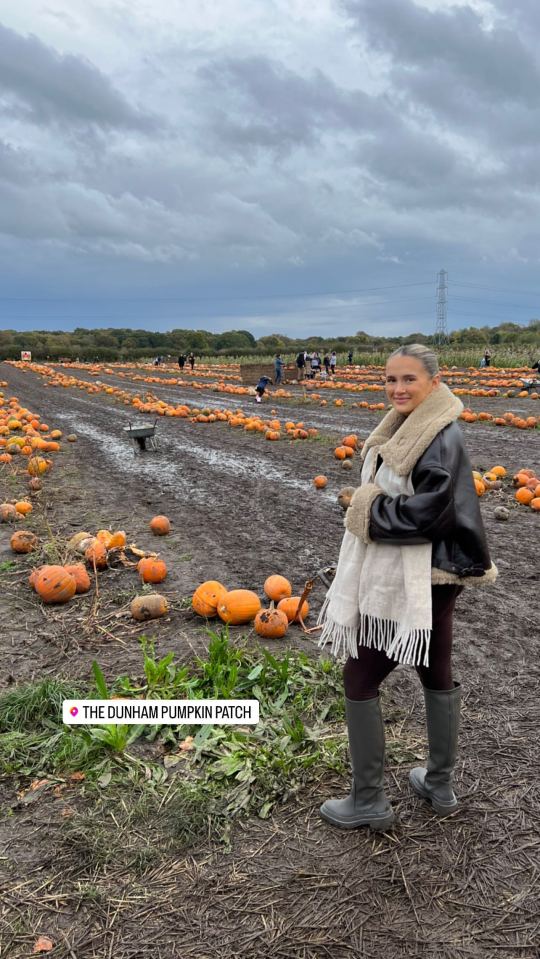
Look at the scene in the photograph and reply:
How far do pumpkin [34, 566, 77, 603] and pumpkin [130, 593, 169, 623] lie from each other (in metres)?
0.72

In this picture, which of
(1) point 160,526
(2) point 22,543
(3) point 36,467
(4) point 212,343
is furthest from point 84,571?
(4) point 212,343

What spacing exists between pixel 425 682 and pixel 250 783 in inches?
41.3

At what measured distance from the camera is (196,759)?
10.7 feet

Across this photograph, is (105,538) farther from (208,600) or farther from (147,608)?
(208,600)

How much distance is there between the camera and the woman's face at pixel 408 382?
252cm

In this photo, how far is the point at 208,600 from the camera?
4805mm

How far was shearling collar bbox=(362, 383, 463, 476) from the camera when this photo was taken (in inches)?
95.3

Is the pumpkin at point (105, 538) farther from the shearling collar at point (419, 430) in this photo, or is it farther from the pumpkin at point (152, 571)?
the shearling collar at point (419, 430)

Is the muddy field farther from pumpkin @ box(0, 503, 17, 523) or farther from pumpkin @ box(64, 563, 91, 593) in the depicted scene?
pumpkin @ box(0, 503, 17, 523)

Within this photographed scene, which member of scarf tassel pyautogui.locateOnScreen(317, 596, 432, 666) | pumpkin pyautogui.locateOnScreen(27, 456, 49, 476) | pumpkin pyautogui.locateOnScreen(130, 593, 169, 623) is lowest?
pumpkin pyautogui.locateOnScreen(130, 593, 169, 623)

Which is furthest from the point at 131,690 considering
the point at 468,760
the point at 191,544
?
the point at 191,544

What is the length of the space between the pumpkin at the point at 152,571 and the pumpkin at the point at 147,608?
64 centimetres

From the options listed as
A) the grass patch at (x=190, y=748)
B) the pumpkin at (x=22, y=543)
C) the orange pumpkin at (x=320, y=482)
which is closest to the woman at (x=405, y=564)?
the grass patch at (x=190, y=748)

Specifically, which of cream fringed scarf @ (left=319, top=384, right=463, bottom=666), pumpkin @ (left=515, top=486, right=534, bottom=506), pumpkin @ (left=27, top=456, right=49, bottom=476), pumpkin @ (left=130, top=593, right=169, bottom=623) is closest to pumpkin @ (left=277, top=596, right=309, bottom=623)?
pumpkin @ (left=130, top=593, right=169, bottom=623)
